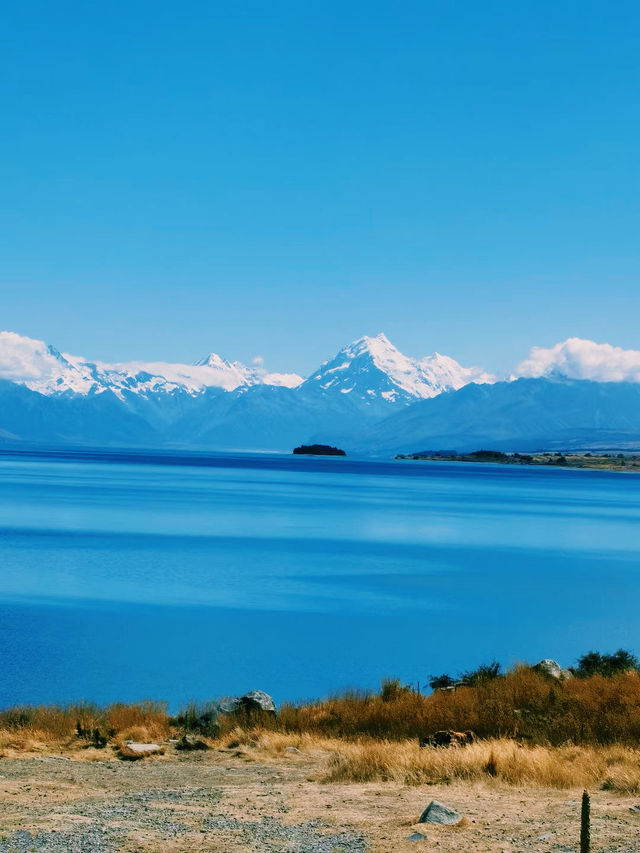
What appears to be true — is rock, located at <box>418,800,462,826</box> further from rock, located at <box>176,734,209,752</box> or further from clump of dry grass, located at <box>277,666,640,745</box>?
rock, located at <box>176,734,209,752</box>

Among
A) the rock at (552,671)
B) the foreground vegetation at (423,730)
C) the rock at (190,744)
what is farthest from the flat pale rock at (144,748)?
the rock at (552,671)

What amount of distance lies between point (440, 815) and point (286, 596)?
117 feet

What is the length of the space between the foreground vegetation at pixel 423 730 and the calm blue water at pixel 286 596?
5.37 meters

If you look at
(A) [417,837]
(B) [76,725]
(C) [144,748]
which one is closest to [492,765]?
(A) [417,837]

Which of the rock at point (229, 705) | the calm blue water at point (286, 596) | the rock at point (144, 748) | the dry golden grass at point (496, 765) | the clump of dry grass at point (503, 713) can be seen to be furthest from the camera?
the calm blue water at point (286, 596)

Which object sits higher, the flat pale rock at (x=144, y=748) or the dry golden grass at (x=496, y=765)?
the dry golden grass at (x=496, y=765)

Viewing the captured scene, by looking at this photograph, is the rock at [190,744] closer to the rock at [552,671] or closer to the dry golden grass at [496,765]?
the dry golden grass at [496,765]

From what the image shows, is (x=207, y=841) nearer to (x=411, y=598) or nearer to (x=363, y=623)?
(x=363, y=623)

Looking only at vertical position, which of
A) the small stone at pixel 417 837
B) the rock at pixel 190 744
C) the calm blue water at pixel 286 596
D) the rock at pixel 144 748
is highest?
the small stone at pixel 417 837

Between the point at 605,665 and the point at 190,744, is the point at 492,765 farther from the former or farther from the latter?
the point at 605,665

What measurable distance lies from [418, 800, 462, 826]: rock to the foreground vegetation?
243 cm

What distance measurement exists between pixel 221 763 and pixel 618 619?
29.6m

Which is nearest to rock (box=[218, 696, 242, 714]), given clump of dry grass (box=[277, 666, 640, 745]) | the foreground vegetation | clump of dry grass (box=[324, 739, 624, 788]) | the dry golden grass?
the foreground vegetation

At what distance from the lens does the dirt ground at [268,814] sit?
1001 cm
